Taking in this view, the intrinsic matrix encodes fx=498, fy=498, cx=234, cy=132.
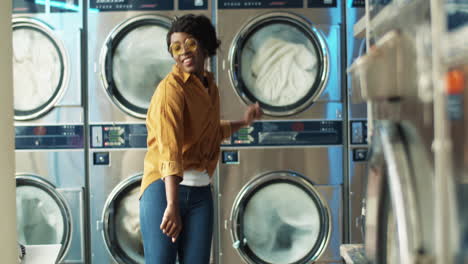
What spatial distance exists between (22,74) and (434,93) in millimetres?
3051

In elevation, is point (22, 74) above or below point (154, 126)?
above

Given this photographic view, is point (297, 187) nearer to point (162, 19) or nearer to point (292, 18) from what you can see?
point (292, 18)

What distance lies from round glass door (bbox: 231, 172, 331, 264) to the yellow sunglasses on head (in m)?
1.52

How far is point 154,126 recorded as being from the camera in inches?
74.4

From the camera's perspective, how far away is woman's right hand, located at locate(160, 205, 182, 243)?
1774mm

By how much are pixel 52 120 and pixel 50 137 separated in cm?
11

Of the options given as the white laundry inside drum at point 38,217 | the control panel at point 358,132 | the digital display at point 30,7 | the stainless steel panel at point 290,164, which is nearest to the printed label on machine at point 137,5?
the digital display at point 30,7

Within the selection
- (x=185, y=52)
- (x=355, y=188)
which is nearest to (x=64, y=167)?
(x=185, y=52)

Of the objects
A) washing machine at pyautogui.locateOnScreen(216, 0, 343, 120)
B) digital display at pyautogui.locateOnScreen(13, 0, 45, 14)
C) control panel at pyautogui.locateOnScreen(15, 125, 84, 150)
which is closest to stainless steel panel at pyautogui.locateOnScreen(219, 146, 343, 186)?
washing machine at pyautogui.locateOnScreen(216, 0, 343, 120)

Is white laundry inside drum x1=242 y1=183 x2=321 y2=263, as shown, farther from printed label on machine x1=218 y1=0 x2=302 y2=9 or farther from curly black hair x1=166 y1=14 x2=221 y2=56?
curly black hair x1=166 y1=14 x2=221 y2=56

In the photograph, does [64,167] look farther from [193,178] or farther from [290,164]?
[193,178]

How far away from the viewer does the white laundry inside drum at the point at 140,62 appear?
335 centimetres

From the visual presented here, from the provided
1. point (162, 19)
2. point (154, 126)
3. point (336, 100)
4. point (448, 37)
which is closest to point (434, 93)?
point (448, 37)

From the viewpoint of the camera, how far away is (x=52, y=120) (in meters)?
3.31
